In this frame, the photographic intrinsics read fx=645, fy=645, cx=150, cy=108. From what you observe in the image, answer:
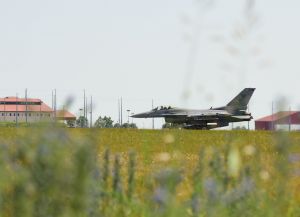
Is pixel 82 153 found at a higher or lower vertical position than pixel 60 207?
higher

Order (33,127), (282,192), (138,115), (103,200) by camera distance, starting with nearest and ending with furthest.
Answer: (33,127) < (282,192) < (103,200) < (138,115)

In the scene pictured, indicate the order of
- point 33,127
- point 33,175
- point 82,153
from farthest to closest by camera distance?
1. point 33,127
2. point 33,175
3. point 82,153

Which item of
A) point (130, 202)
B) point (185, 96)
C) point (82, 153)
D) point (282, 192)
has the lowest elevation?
point (130, 202)

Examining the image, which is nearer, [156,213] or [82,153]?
[82,153]

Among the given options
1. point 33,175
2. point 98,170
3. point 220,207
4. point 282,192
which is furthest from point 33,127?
point 98,170

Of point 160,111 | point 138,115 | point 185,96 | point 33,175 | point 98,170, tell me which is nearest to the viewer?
point 33,175

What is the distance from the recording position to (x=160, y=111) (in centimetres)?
6197

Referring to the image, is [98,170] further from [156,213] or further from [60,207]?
[60,207]

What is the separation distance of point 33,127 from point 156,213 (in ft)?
3.86

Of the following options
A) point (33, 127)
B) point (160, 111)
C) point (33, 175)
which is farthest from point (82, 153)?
point (160, 111)

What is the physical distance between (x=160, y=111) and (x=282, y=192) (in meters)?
59.4

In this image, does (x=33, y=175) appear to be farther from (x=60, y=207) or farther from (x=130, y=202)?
(x=130, y=202)

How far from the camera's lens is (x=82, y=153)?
174 cm

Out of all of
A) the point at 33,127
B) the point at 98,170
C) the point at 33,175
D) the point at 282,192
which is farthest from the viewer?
the point at 98,170
